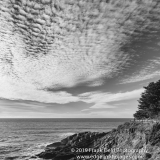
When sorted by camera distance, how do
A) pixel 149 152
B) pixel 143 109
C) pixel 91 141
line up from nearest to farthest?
pixel 149 152 → pixel 91 141 → pixel 143 109

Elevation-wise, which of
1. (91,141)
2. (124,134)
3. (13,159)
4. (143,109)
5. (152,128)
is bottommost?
(13,159)

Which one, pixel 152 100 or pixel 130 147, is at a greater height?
pixel 152 100

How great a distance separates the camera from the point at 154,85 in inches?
1679

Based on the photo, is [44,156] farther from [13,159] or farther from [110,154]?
[110,154]

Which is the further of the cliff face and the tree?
the tree

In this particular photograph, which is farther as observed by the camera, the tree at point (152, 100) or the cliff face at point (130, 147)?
the tree at point (152, 100)

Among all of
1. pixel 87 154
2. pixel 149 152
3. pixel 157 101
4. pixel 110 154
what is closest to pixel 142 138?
pixel 149 152

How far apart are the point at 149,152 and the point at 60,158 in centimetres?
1853

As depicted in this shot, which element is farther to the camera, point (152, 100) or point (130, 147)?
point (152, 100)

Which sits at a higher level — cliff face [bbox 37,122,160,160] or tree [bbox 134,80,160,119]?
tree [bbox 134,80,160,119]

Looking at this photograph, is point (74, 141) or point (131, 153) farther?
point (74, 141)

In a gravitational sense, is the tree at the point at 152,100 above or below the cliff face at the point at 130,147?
above

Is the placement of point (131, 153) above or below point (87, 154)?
Answer: above

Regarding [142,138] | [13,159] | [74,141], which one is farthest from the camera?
[74,141]
